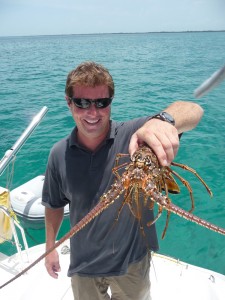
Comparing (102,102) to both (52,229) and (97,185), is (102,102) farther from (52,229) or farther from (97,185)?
(52,229)

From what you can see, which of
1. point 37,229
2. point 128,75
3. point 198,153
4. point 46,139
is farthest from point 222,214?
point 128,75

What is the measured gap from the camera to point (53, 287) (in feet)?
13.8

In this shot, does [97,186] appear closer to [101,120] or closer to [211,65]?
[101,120]

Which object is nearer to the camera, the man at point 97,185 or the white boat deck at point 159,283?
the man at point 97,185

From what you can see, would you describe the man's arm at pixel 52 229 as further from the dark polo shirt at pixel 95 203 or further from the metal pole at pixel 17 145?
the metal pole at pixel 17 145

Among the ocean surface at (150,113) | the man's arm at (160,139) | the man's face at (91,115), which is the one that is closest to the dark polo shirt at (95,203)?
the man's face at (91,115)

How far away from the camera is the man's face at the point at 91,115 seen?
2553mm

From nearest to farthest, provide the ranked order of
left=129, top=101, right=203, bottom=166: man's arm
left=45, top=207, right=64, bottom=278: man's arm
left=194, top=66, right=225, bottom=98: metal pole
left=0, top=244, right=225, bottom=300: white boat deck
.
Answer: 1. left=194, top=66, right=225, bottom=98: metal pole
2. left=129, top=101, right=203, bottom=166: man's arm
3. left=45, top=207, right=64, bottom=278: man's arm
4. left=0, top=244, right=225, bottom=300: white boat deck

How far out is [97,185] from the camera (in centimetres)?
265

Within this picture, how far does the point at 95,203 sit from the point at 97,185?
0.16m

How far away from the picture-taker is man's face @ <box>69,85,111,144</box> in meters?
2.55

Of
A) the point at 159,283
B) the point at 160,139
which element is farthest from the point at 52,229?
the point at 160,139

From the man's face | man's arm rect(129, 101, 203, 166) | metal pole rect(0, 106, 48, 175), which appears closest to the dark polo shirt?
the man's face

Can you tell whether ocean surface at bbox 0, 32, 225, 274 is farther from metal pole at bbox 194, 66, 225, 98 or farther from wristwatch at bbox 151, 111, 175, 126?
wristwatch at bbox 151, 111, 175, 126
